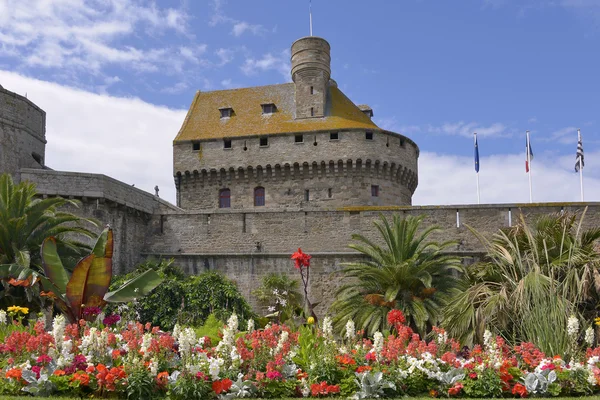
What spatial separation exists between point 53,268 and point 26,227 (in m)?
4.60

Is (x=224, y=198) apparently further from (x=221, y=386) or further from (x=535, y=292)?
(x=221, y=386)

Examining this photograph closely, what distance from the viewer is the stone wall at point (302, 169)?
35.0m

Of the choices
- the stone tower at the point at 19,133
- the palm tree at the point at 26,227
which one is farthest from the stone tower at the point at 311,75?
the palm tree at the point at 26,227

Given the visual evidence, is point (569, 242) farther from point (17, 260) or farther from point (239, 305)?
point (17, 260)

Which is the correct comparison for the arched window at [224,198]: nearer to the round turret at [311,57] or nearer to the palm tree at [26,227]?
the round turret at [311,57]

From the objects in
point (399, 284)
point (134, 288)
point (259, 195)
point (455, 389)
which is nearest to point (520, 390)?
point (455, 389)

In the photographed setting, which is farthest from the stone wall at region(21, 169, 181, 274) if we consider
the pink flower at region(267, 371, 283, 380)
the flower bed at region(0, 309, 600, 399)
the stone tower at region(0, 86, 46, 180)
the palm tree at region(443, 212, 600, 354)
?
the pink flower at region(267, 371, 283, 380)

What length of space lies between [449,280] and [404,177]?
15.0 meters

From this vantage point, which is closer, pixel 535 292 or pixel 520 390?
pixel 520 390

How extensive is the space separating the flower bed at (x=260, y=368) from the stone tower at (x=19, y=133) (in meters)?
14.0

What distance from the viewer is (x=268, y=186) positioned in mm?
35812

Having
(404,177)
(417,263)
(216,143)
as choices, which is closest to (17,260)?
(417,263)

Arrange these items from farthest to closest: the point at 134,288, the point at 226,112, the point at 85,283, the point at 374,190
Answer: the point at 226,112 → the point at 374,190 → the point at 134,288 → the point at 85,283

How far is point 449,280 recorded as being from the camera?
21.6m
